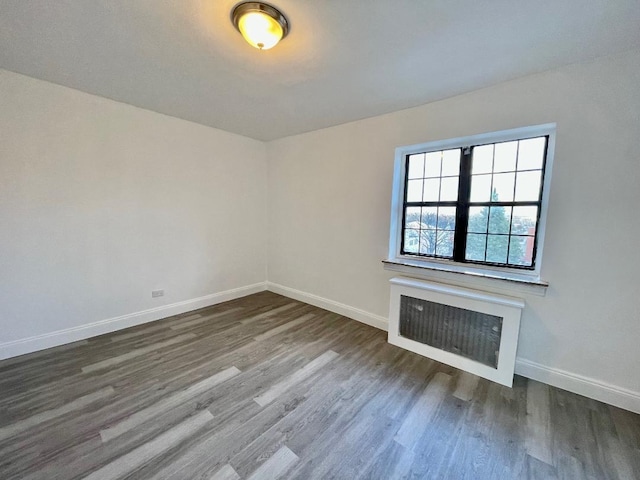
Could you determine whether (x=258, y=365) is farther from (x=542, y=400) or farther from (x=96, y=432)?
(x=542, y=400)

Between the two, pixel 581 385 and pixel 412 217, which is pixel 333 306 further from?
pixel 581 385

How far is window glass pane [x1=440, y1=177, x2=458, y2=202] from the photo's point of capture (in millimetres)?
2691

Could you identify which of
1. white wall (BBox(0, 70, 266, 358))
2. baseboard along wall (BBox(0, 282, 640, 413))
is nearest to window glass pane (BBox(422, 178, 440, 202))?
baseboard along wall (BBox(0, 282, 640, 413))

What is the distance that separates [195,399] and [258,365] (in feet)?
1.87

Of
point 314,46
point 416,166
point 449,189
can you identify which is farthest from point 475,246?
point 314,46

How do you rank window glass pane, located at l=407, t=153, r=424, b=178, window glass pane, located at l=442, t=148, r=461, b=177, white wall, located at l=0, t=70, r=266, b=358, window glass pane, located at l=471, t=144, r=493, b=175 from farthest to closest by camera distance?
window glass pane, located at l=407, t=153, r=424, b=178, window glass pane, located at l=442, t=148, r=461, b=177, window glass pane, located at l=471, t=144, r=493, b=175, white wall, located at l=0, t=70, r=266, b=358

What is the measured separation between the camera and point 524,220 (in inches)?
90.6

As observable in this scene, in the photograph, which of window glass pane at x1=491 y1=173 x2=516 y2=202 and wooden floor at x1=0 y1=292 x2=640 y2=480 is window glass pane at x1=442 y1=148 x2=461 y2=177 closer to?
window glass pane at x1=491 y1=173 x2=516 y2=202

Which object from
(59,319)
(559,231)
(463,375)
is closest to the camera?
(559,231)

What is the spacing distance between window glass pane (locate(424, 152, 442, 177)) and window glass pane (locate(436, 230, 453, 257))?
657 mm

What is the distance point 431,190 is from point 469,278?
1.03 m

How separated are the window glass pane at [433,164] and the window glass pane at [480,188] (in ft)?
1.25

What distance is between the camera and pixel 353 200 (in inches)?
130

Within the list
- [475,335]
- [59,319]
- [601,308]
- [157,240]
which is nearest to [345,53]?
[475,335]
